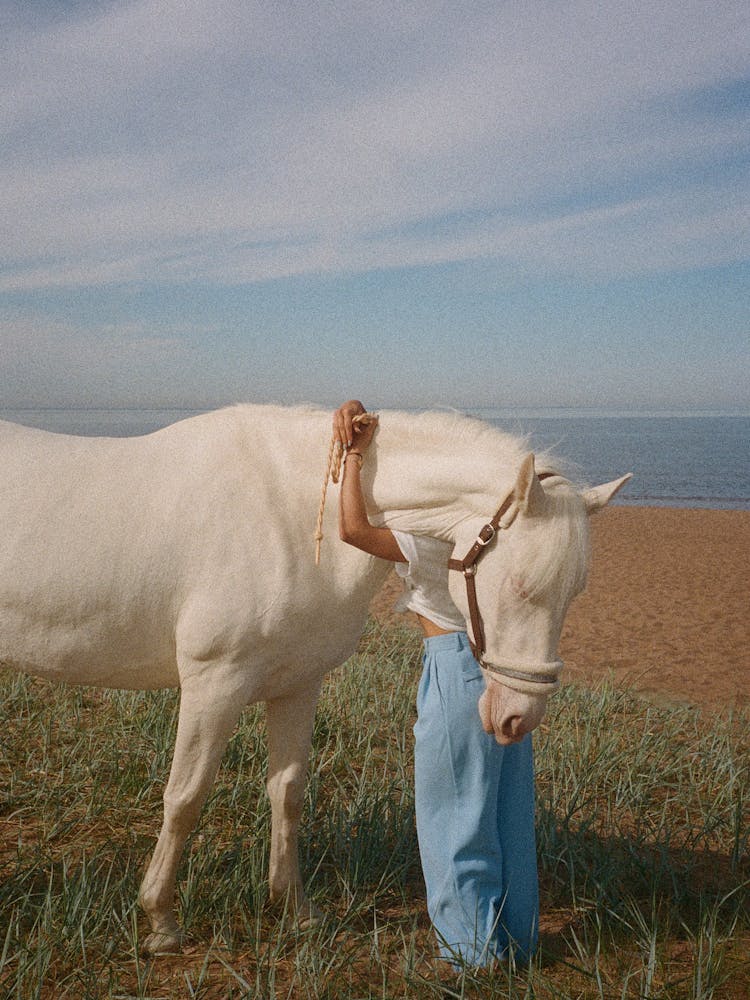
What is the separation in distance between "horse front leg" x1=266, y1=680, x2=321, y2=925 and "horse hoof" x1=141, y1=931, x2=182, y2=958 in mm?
413

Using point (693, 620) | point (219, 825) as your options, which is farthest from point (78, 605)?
point (693, 620)

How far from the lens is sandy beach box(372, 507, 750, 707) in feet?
24.4

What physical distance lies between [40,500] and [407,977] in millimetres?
1965

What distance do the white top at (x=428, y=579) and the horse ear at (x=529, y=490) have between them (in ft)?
1.29

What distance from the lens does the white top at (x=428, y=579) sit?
8.54 feet

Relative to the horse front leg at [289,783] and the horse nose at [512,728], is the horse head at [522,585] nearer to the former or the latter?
the horse nose at [512,728]

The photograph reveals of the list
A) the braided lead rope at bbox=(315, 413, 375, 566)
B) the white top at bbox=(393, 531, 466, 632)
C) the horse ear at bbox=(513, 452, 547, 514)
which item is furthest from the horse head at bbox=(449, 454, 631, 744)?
the braided lead rope at bbox=(315, 413, 375, 566)

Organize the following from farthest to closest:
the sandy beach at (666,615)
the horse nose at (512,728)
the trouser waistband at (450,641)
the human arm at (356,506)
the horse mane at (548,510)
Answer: the sandy beach at (666,615), the trouser waistband at (450,641), the human arm at (356,506), the horse nose at (512,728), the horse mane at (548,510)

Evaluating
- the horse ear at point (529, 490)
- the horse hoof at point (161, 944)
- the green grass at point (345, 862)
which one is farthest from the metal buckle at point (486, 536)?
the horse hoof at point (161, 944)

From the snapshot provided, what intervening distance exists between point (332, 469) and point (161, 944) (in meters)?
1.76

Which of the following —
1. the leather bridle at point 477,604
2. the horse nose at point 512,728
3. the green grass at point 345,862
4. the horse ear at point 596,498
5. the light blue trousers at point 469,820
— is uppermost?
the horse ear at point 596,498

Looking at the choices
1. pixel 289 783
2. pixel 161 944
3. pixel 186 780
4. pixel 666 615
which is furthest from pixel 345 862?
pixel 666 615

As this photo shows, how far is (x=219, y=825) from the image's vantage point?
3.73 m

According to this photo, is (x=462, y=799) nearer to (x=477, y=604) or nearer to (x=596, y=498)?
(x=477, y=604)
